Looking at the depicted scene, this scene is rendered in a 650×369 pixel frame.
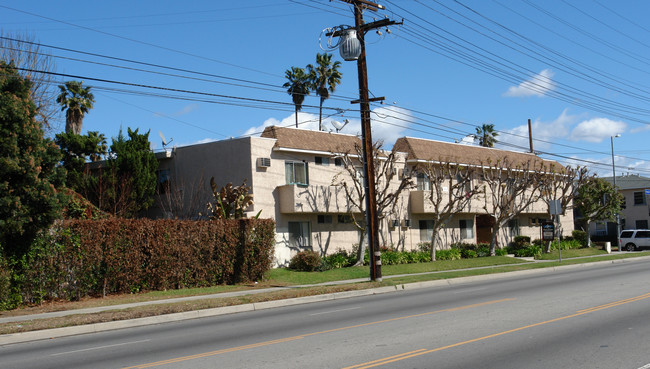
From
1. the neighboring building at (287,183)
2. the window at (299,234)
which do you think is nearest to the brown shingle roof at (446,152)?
the neighboring building at (287,183)

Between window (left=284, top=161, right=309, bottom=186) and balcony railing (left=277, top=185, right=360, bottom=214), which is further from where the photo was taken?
window (left=284, top=161, right=309, bottom=186)

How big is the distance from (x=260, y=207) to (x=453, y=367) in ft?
73.9

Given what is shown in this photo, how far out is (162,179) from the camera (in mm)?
33688

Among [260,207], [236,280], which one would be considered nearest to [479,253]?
[260,207]

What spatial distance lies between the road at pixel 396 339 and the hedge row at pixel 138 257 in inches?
257

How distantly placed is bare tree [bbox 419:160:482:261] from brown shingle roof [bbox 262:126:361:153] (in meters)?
5.06

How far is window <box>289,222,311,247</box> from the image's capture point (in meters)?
31.4

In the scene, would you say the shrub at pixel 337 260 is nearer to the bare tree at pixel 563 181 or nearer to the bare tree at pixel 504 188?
the bare tree at pixel 504 188

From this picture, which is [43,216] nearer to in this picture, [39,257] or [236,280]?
[39,257]

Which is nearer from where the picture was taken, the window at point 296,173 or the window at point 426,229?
the window at point 296,173

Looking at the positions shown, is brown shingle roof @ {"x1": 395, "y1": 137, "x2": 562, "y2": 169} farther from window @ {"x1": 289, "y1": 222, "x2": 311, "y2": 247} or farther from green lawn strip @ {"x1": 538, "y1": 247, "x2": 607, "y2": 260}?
window @ {"x1": 289, "y1": 222, "x2": 311, "y2": 247}

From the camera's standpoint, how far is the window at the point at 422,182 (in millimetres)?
38600

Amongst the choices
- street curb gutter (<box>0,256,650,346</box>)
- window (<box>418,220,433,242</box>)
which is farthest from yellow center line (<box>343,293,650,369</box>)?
window (<box>418,220,433,242</box>)

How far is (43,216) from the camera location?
17.8 meters
